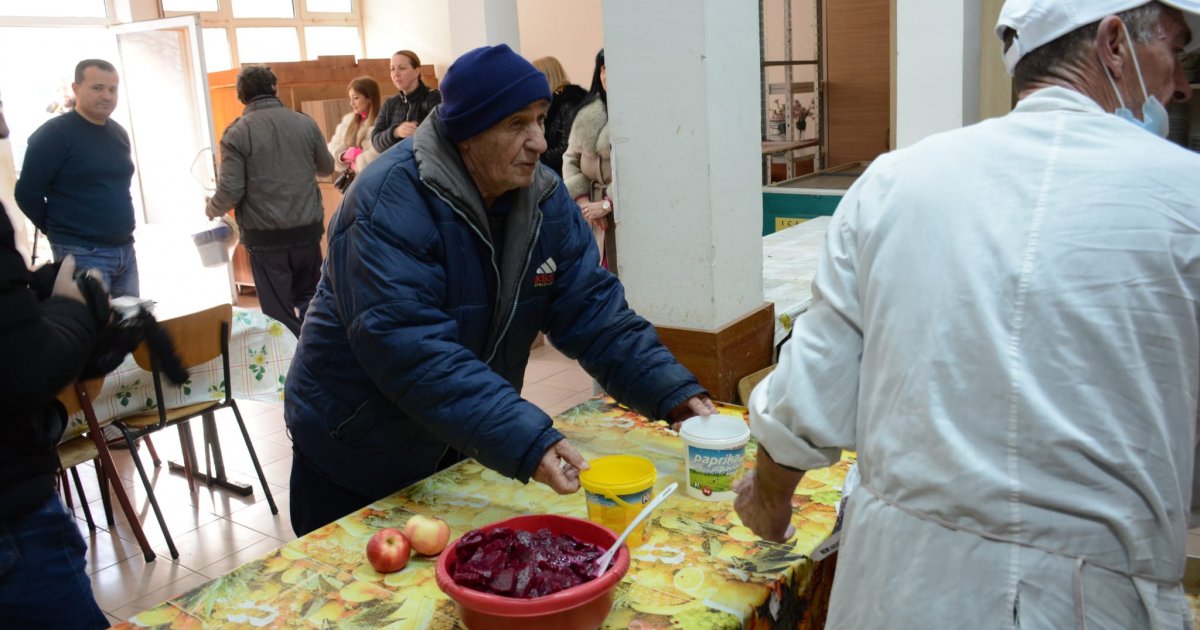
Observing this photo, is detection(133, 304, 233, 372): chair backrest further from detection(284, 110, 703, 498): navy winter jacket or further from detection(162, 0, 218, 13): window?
detection(162, 0, 218, 13): window

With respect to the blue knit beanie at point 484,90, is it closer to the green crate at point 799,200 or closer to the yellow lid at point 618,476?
the yellow lid at point 618,476

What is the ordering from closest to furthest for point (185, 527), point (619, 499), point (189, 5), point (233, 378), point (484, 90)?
point (619, 499) < point (484, 90) < point (185, 527) < point (233, 378) < point (189, 5)

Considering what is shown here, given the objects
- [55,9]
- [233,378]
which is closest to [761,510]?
[233,378]

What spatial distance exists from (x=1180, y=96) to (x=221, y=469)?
381 cm

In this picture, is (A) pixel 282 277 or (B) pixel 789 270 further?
(A) pixel 282 277

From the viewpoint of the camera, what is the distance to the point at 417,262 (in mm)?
1669

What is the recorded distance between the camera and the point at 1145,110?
3.67 feet

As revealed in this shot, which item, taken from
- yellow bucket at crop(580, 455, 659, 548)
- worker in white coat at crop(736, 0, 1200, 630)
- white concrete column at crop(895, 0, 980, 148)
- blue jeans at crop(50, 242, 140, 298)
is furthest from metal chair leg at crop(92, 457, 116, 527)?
white concrete column at crop(895, 0, 980, 148)

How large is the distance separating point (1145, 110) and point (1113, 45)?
10cm

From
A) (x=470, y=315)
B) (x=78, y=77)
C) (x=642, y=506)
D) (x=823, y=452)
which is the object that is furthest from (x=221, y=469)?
(x=823, y=452)

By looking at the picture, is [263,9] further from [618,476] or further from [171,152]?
[618,476]

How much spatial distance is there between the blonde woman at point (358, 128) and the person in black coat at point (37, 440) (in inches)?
187

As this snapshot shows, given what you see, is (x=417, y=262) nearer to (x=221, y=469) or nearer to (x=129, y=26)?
(x=221, y=469)

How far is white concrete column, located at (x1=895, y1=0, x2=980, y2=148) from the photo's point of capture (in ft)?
13.1
